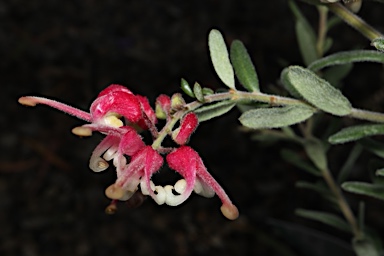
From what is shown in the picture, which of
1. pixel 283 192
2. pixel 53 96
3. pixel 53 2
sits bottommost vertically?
pixel 283 192

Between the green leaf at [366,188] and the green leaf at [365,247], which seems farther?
the green leaf at [365,247]

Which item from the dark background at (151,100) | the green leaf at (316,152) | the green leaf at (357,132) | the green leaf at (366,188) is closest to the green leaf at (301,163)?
the green leaf at (316,152)

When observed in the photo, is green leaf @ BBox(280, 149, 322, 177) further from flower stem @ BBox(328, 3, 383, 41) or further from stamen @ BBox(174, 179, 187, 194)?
stamen @ BBox(174, 179, 187, 194)

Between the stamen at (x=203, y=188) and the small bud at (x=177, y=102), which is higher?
the small bud at (x=177, y=102)

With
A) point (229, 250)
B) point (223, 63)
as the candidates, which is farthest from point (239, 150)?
point (223, 63)

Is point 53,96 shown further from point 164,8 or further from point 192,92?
point 192,92

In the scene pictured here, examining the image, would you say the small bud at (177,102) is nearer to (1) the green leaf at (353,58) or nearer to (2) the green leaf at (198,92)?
(2) the green leaf at (198,92)

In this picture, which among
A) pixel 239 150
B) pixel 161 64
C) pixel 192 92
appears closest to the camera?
pixel 192 92
